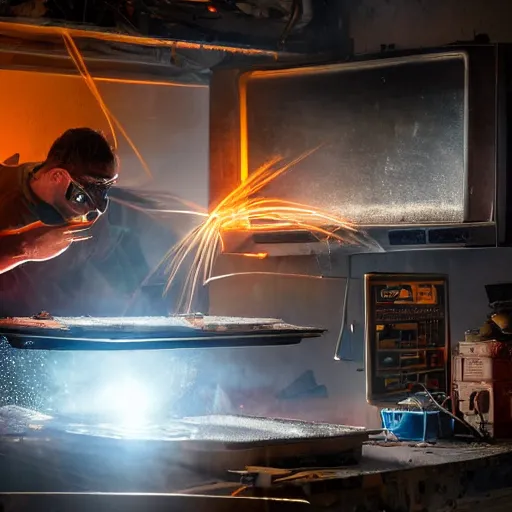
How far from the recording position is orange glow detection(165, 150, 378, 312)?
4.38 meters

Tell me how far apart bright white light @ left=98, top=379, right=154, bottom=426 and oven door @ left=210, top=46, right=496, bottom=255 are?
850mm

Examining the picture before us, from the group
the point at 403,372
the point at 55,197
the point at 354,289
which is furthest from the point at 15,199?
the point at 403,372

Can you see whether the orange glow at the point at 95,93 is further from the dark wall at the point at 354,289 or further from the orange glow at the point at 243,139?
the dark wall at the point at 354,289

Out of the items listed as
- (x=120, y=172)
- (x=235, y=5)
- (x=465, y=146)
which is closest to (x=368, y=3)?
(x=235, y=5)

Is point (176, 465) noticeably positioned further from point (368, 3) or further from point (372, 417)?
point (368, 3)

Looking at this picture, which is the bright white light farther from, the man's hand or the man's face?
the man's face

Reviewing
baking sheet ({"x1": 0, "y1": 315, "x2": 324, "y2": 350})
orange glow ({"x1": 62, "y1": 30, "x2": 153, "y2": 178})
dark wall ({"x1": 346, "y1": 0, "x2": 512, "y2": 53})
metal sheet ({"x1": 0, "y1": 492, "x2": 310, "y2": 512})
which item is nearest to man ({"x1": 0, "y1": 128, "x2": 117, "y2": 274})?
orange glow ({"x1": 62, "y1": 30, "x2": 153, "y2": 178})

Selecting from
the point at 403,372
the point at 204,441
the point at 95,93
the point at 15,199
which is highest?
A: the point at 95,93

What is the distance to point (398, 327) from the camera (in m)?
4.13

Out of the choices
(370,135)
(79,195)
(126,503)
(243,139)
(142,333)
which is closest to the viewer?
(126,503)

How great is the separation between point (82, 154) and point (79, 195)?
201 mm

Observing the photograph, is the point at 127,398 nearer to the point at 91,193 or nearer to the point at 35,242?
the point at 35,242

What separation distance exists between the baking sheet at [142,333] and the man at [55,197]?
0.40m

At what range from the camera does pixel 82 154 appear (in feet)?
14.5
